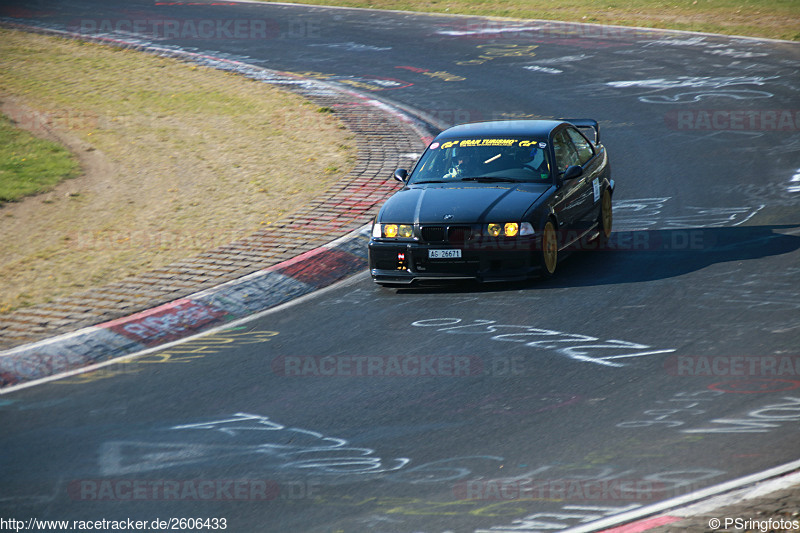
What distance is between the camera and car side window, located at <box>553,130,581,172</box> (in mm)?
10659

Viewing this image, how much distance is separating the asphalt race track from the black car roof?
62.9 inches

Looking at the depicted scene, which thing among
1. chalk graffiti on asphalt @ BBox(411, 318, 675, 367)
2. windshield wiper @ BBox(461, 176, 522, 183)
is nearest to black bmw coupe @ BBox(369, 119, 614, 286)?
windshield wiper @ BBox(461, 176, 522, 183)

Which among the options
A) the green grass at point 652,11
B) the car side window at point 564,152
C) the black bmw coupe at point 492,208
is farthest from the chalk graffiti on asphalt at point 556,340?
the green grass at point 652,11

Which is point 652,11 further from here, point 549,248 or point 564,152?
point 549,248

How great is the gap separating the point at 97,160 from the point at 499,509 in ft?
37.5

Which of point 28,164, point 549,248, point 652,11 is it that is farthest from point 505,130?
point 652,11

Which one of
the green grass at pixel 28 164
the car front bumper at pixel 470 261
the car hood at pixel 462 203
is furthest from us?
the green grass at pixel 28 164

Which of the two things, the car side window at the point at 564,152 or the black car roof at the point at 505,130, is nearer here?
the car side window at the point at 564,152

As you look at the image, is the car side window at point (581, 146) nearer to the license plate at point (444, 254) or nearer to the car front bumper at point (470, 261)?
the car front bumper at point (470, 261)

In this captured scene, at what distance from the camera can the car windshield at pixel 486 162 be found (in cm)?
1046

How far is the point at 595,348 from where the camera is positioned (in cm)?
778

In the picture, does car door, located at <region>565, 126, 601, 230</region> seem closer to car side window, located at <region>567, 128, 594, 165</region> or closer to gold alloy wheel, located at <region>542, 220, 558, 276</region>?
car side window, located at <region>567, 128, 594, 165</region>

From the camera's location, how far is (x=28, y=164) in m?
14.6

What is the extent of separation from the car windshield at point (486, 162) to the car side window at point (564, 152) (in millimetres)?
177
